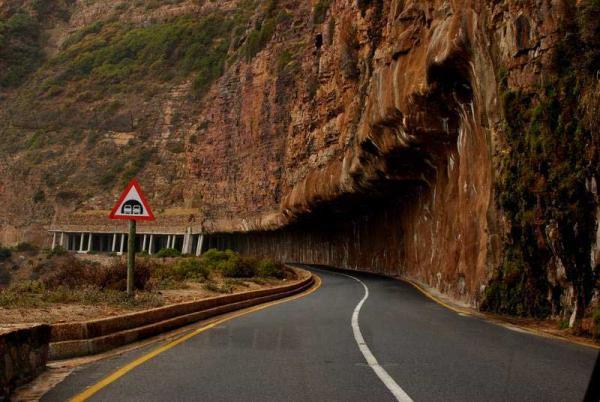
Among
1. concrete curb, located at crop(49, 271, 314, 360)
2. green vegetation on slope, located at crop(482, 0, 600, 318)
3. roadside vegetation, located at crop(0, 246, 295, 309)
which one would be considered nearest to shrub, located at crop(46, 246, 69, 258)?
roadside vegetation, located at crop(0, 246, 295, 309)

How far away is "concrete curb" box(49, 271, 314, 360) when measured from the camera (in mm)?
8734

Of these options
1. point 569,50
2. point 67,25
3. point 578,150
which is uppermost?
point 67,25

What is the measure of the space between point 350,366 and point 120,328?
391 cm

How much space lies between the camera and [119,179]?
291 ft

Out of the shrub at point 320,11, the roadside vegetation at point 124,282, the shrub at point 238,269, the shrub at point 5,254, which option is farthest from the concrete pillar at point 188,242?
the shrub at point 238,269

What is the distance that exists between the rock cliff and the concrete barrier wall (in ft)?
30.5

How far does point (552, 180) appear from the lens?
13.4m

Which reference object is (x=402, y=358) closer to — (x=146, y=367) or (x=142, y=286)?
(x=146, y=367)

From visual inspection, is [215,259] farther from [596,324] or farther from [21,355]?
[21,355]

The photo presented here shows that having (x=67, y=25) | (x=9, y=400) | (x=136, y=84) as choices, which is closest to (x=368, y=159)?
(x=9, y=400)

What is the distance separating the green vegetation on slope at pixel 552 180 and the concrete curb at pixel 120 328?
741 centimetres

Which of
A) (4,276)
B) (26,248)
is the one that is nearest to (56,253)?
(4,276)

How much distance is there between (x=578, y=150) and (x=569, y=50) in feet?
8.12

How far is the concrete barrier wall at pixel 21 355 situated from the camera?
633cm
